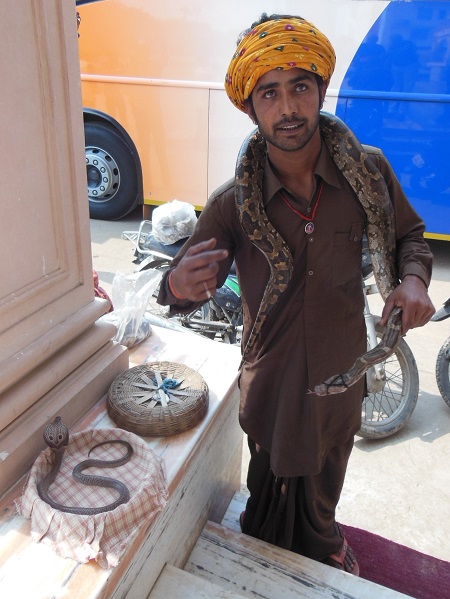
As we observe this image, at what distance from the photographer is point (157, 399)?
1848mm

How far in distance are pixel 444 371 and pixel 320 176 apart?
92.4 inches

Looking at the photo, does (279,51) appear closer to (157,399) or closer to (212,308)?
(157,399)

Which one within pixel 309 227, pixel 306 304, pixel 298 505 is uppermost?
pixel 309 227

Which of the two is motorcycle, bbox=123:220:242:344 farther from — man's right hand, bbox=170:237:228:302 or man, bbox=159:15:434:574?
man's right hand, bbox=170:237:228:302

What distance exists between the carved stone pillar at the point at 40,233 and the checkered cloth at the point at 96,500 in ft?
0.40

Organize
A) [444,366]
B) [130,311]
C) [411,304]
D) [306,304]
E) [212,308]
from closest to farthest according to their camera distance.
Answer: [411,304] → [306,304] → [130,311] → [444,366] → [212,308]

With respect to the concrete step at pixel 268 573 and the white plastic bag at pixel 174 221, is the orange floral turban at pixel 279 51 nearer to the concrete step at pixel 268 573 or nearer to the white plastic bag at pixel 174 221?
the concrete step at pixel 268 573

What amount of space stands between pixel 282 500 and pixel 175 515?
49 centimetres

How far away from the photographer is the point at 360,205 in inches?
65.2

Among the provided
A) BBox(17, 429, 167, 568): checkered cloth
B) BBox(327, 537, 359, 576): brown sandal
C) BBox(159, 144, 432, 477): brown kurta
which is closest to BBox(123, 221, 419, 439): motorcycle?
BBox(327, 537, 359, 576): brown sandal

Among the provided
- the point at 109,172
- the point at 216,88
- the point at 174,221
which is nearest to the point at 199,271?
the point at 174,221

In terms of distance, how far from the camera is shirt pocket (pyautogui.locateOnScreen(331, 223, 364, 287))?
1.65m

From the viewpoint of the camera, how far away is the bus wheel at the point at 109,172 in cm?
668

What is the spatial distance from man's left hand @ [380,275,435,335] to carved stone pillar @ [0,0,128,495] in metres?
1.07
